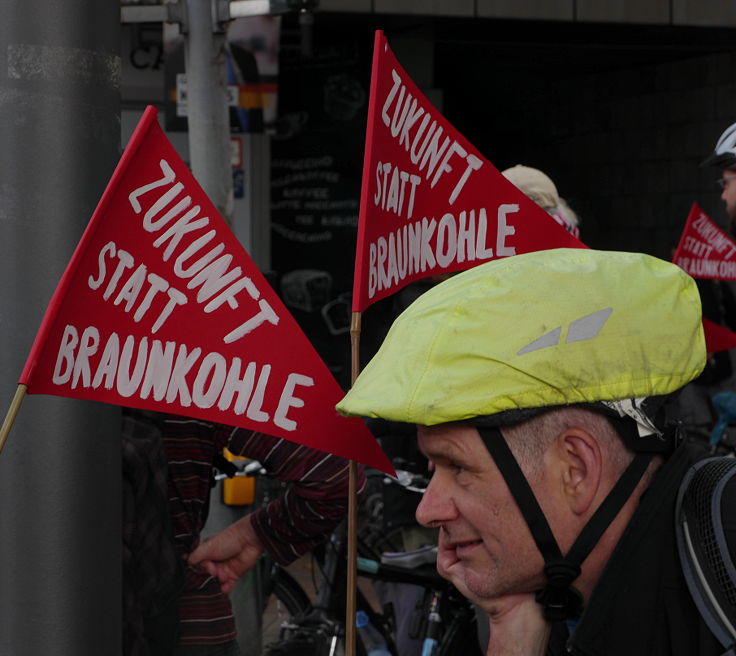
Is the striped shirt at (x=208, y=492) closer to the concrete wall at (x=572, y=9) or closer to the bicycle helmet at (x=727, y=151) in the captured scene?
the bicycle helmet at (x=727, y=151)

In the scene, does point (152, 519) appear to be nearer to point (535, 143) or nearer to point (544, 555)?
point (544, 555)

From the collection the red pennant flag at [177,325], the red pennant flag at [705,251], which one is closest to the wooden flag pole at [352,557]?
the red pennant flag at [177,325]

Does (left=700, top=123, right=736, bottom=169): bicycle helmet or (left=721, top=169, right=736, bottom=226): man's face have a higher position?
(left=700, top=123, right=736, bottom=169): bicycle helmet

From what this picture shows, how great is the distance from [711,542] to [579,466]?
0.19 metres

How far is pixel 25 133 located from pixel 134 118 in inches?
292

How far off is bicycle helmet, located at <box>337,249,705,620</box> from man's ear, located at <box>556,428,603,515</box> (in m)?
0.03

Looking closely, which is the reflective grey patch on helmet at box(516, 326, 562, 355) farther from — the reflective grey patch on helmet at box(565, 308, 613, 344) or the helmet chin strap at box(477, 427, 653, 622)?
the helmet chin strap at box(477, 427, 653, 622)

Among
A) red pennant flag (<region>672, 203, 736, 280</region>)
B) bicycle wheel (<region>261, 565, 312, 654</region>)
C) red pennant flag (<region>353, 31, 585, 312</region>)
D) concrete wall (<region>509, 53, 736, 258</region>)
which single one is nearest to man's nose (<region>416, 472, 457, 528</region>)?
red pennant flag (<region>353, 31, 585, 312</region>)

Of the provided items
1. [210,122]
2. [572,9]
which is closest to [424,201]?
[210,122]

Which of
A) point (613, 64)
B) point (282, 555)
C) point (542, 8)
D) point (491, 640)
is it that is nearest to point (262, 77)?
point (542, 8)

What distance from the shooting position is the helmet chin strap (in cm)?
168

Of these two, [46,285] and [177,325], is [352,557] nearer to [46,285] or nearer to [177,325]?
[177,325]

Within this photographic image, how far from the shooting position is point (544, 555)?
1.70m

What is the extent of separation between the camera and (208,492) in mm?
3416
